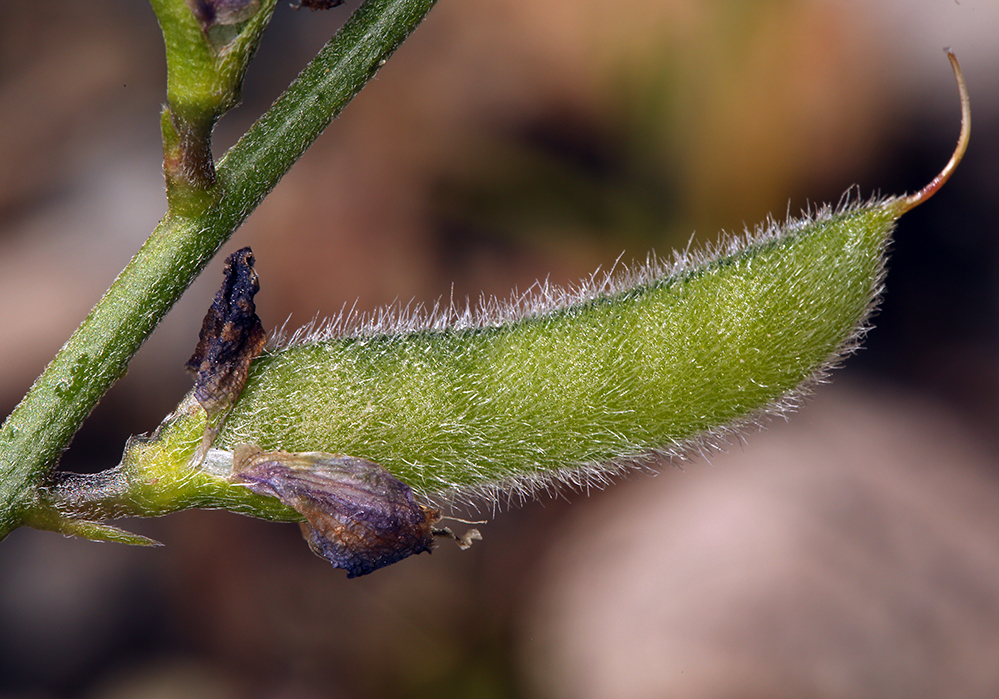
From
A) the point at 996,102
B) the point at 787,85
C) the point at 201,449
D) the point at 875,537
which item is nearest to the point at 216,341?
the point at 201,449

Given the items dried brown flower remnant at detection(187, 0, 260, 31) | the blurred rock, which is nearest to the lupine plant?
dried brown flower remnant at detection(187, 0, 260, 31)

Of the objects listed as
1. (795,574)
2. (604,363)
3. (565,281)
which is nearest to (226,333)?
(604,363)

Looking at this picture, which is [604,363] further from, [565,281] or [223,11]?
[565,281]

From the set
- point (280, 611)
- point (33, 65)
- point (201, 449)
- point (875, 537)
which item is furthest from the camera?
point (33, 65)

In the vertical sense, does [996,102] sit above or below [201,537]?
above

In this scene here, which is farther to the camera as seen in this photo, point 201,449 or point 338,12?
point 338,12

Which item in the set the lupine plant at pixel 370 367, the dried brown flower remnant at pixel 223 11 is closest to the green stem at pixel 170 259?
the lupine plant at pixel 370 367

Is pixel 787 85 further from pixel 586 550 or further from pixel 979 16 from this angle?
pixel 586 550

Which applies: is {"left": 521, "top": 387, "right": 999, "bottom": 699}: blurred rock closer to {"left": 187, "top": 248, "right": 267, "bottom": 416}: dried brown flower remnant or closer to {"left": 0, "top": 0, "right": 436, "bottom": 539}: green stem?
{"left": 187, "top": 248, "right": 267, "bottom": 416}: dried brown flower remnant
